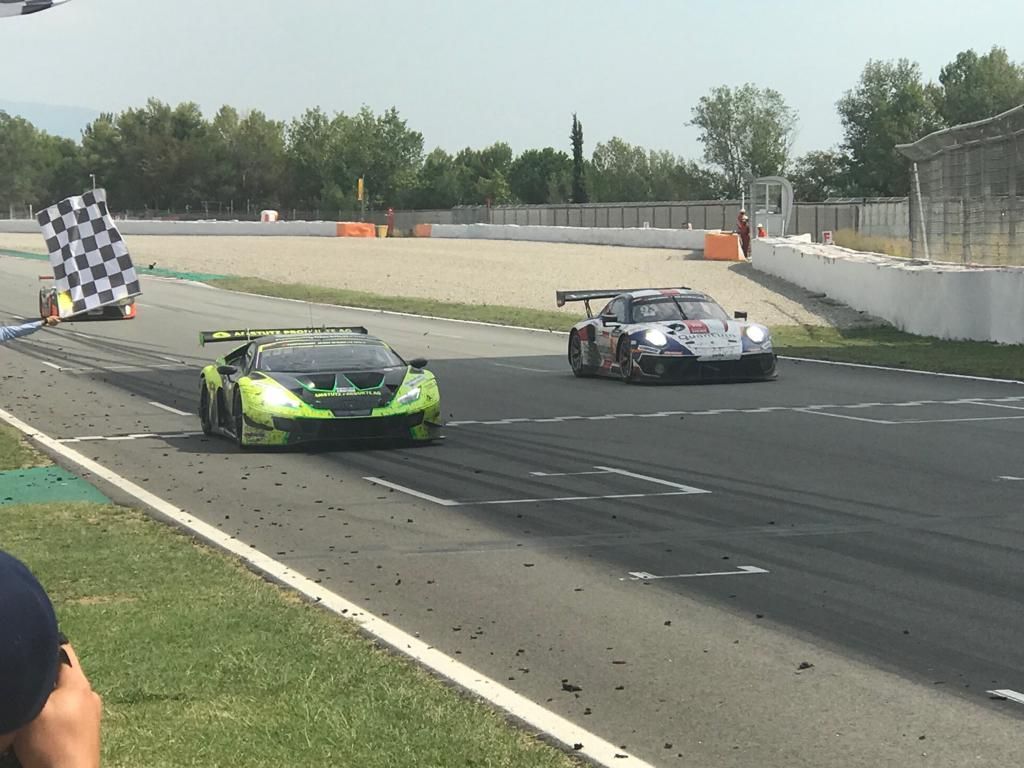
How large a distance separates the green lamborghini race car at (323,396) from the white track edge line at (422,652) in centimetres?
287

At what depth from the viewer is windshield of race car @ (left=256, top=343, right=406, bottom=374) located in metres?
15.6

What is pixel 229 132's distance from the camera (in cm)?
16612

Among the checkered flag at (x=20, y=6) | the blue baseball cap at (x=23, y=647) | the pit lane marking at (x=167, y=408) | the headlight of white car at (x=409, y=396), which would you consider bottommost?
the pit lane marking at (x=167, y=408)

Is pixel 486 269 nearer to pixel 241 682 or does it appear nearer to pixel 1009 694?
pixel 241 682

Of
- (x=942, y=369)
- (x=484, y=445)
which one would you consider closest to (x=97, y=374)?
(x=484, y=445)

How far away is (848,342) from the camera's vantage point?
94.8ft

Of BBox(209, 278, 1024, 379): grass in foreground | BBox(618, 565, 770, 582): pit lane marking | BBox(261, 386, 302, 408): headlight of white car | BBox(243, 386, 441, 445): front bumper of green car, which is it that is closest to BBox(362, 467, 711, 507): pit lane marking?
BBox(243, 386, 441, 445): front bumper of green car

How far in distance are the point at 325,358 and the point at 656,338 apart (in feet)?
21.7

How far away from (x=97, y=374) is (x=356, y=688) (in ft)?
62.9

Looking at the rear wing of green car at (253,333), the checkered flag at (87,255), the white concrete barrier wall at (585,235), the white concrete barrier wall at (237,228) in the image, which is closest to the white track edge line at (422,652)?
the checkered flag at (87,255)

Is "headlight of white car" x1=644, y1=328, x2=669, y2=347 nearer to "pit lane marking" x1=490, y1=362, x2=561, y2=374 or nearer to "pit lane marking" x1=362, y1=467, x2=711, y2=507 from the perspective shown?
"pit lane marking" x1=490, y1=362, x2=561, y2=374

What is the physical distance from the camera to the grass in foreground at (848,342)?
76.0 feet

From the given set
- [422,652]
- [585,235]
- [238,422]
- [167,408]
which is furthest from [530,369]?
[585,235]

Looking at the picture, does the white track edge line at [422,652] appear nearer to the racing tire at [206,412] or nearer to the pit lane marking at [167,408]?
the racing tire at [206,412]
